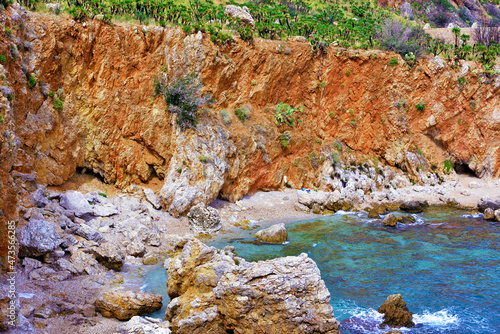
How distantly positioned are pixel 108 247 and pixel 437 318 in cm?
1436

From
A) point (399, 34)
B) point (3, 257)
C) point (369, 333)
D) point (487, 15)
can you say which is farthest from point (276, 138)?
point (487, 15)

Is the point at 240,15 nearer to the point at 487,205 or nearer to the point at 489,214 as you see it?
the point at 489,214

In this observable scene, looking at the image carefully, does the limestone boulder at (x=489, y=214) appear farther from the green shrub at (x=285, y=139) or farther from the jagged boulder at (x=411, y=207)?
the green shrub at (x=285, y=139)

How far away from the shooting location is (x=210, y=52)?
31484 millimetres

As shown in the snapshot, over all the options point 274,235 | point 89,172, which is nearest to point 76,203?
point 89,172

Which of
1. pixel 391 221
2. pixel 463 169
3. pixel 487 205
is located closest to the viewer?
pixel 391 221

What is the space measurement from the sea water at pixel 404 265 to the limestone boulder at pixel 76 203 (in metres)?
6.32

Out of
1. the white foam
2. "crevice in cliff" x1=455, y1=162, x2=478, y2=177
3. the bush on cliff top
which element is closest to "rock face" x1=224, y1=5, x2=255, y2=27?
the bush on cliff top

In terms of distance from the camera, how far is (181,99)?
28.5 m

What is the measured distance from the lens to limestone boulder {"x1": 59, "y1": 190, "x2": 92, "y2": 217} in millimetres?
20891

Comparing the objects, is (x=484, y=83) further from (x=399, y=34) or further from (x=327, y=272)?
(x=327, y=272)

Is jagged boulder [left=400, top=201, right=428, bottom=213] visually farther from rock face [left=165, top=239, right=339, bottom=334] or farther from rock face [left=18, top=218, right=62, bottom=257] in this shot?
rock face [left=18, top=218, right=62, bottom=257]

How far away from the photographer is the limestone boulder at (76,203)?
2089cm

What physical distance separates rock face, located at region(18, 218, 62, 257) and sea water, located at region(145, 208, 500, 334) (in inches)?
174
